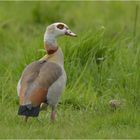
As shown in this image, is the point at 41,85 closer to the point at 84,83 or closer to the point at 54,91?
the point at 54,91

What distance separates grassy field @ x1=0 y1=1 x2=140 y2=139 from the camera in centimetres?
685

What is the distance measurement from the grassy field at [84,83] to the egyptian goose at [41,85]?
0.20 metres

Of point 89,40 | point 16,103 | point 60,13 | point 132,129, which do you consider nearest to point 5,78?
point 16,103

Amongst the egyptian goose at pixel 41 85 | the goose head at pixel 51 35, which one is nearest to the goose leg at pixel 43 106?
the egyptian goose at pixel 41 85

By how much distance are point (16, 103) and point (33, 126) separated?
3.66 ft

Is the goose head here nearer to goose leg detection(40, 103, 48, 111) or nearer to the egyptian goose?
the egyptian goose

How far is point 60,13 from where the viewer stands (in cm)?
1280

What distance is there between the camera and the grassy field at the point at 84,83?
6.85 metres

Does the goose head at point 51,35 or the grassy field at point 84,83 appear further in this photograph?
the goose head at point 51,35

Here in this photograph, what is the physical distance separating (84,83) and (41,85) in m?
1.52

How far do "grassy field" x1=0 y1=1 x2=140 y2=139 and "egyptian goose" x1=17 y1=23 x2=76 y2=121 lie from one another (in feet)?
0.66

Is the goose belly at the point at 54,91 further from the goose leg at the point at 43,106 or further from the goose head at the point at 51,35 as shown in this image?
the goose head at the point at 51,35

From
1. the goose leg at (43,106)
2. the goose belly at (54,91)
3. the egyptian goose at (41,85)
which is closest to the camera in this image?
the egyptian goose at (41,85)

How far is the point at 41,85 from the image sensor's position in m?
6.95
